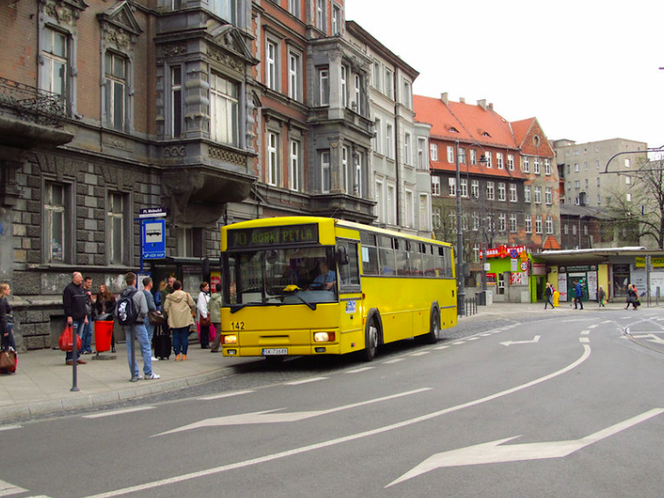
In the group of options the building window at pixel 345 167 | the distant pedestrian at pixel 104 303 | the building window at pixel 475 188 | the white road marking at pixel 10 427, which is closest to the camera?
the white road marking at pixel 10 427

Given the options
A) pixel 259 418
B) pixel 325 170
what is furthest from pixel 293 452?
pixel 325 170

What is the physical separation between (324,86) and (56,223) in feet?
61.6

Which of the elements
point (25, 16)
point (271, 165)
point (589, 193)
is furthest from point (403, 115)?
point (589, 193)

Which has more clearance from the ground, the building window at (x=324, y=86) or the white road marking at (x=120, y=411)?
the building window at (x=324, y=86)

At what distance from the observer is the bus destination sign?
14.7m

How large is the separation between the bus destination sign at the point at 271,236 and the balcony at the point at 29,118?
6.12m

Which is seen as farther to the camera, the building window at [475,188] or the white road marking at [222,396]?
the building window at [475,188]

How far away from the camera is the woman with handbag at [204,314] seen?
19141 millimetres

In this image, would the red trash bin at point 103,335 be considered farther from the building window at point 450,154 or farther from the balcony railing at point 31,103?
the building window at point 450,154

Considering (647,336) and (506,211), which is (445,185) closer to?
(506,211)

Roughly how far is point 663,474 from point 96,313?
14.7 metres

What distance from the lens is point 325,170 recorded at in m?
35.7

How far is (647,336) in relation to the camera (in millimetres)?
23188

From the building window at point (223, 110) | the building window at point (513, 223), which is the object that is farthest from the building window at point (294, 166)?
the building window at point (513, 223)
